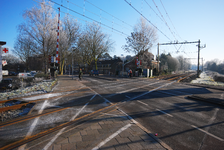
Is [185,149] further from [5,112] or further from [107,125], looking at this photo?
[5,112]

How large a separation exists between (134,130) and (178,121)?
1839 mm

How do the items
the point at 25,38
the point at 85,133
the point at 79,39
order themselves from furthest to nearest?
1. the point at 79,39
2. the point at 25,38
3. the point at 85,133

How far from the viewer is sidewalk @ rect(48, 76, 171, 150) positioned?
2.91 metres

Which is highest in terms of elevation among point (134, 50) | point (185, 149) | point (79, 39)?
point (79, 39)

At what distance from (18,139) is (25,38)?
23443mm

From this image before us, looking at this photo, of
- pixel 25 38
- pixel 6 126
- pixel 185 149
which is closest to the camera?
pixel 185 149

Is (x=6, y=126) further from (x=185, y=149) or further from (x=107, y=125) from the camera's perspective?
(x=185, y=149)

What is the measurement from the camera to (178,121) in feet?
14.5

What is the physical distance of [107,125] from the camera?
4.03 m

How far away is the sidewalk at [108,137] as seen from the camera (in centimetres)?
291

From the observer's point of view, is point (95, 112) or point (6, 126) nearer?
point (6, 126)

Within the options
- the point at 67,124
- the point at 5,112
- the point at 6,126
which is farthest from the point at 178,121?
the point at 5,112

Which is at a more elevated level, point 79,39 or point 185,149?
point 79,39

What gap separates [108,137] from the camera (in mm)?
3314
